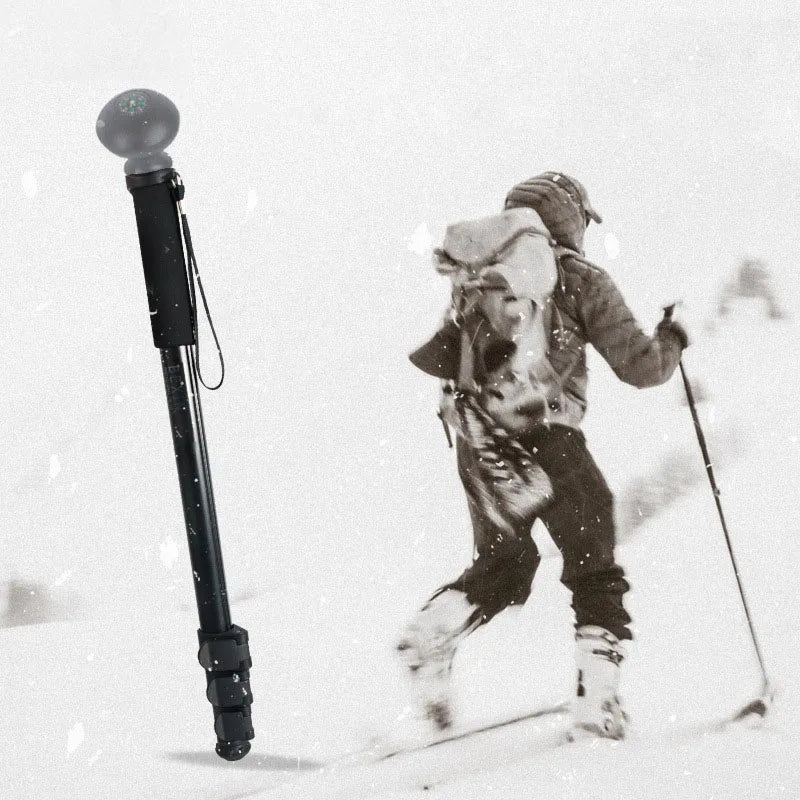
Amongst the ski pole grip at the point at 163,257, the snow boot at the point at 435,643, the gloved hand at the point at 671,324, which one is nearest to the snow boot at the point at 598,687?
the snow boot at the point at 435,643

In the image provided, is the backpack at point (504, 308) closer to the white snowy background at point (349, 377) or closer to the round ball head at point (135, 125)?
the white snowy background at point (349, 377)

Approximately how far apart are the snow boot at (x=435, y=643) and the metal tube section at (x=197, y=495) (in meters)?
0.43

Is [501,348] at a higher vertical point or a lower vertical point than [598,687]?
higher

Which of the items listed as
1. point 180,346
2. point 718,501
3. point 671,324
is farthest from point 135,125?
point 718,501

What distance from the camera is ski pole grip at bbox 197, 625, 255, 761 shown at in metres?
1.21

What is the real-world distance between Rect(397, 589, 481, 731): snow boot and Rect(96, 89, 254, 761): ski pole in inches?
16.0

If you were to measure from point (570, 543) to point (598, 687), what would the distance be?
236mm

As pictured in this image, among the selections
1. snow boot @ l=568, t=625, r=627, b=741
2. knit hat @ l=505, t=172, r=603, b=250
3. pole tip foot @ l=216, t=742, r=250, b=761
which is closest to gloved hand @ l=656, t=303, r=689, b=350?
knit hat @ l=505, t=172, r=603, b=250

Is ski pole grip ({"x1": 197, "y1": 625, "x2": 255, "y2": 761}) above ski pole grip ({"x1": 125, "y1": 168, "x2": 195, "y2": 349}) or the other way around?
the other way around

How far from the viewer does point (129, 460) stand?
157 cm

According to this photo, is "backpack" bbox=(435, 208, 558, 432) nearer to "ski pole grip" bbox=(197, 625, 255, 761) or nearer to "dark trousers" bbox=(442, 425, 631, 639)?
"dark trousers" bbox=(442, 425, 631, 639)

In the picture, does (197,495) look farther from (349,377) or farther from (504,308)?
(504,308)

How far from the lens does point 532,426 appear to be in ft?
5.16

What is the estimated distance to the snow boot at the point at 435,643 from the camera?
1589 millimetres
